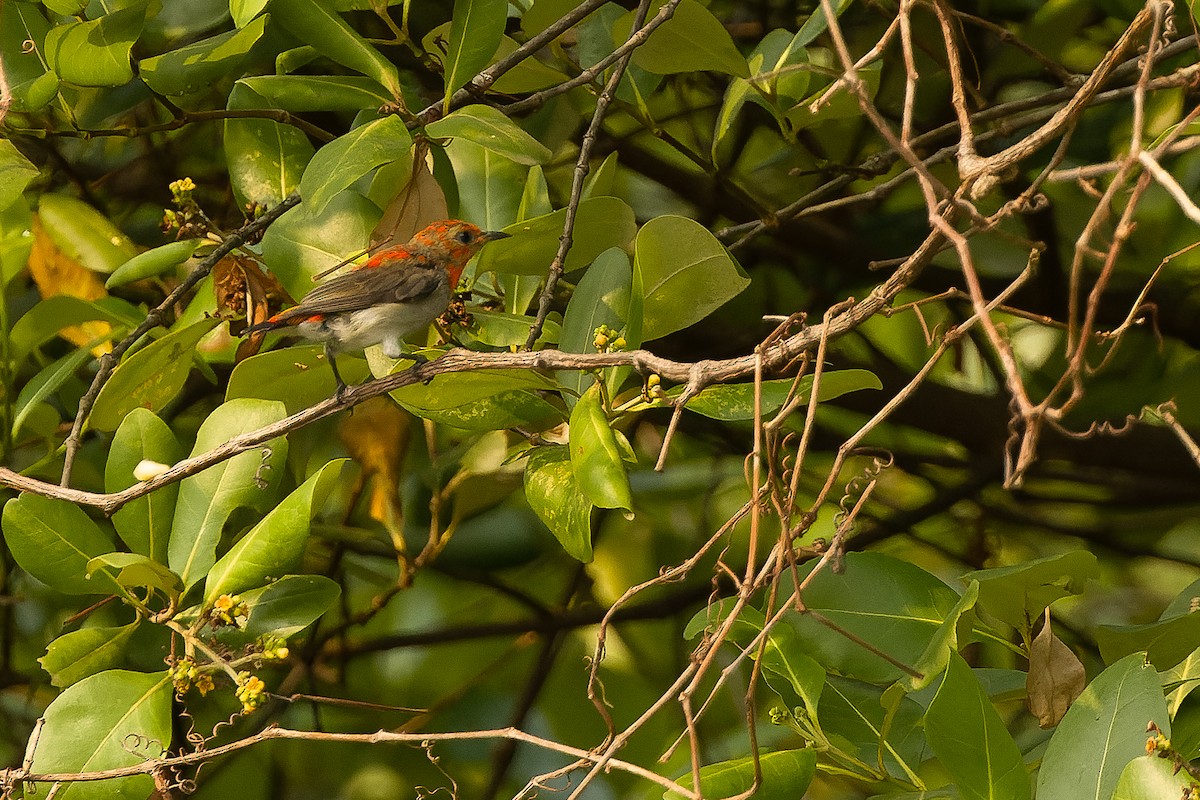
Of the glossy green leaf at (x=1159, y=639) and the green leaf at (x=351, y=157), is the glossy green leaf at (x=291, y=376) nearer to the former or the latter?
the green leaf at (x=351, y=157)

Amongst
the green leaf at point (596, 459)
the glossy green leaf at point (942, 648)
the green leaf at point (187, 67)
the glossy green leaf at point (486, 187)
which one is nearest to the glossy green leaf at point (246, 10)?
the green leaf at point (187, 67)

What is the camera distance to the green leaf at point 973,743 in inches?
56.2

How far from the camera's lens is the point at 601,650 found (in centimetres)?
162

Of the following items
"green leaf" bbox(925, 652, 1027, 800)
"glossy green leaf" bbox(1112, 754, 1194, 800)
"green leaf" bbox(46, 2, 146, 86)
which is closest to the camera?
"glossy green leaf" bbox(1112, 754, 1194, 800)

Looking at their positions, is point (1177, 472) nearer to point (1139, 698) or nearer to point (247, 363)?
point (1139, 698)

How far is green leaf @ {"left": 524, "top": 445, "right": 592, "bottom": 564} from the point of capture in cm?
164

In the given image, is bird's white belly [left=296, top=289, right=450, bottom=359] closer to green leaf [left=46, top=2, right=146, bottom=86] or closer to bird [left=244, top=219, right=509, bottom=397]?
bird [left=244, top=219, right=509, bottom=397]

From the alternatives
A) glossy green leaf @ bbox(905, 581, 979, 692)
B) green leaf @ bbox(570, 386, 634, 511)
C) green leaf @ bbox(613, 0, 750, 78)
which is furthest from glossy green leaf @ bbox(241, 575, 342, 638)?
green leaf @ bbox(613, 0, 750, 78)

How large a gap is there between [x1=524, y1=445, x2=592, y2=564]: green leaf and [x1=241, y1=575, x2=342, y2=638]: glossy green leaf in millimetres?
423

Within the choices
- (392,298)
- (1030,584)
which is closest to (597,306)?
(392,298)

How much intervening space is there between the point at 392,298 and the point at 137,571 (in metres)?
0.65

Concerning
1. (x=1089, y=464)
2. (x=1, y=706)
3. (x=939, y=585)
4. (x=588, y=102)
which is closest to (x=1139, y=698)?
(x=939, y=585)

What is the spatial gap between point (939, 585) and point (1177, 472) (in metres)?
1.39

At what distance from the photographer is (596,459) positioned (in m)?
1.55
